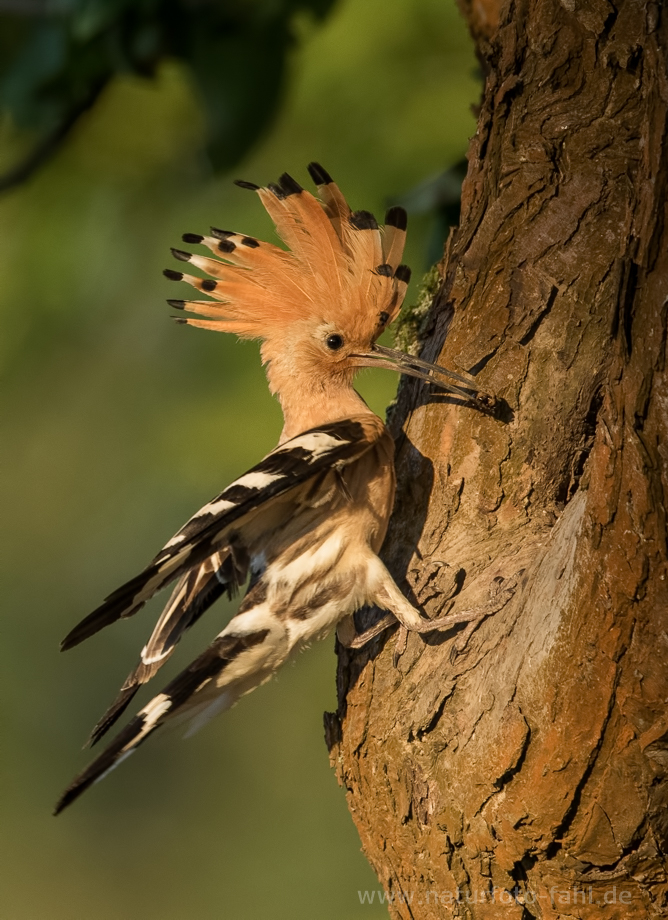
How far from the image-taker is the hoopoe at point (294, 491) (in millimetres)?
1946

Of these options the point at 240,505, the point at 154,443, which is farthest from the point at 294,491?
the point at 154,443

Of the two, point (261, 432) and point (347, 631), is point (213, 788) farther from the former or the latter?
point (347, 631)

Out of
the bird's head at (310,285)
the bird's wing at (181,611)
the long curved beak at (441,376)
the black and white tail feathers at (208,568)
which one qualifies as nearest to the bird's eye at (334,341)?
the bird's head at (310,285)

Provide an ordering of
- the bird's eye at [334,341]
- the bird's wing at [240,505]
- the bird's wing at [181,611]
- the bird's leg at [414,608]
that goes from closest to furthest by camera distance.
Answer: the bird's wing at [240,505] → the bird's leg at [414,608] → the bird's wing at [181,611] → the bird's eye at [334,341]

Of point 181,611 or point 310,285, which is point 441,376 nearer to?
point 310,285

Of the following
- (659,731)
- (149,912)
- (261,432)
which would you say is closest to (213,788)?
(149,912)

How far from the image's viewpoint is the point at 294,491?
7.02ft

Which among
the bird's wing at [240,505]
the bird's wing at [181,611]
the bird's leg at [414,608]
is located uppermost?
the bird's wing at [240,505]

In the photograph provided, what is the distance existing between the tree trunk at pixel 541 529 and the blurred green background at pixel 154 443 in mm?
955

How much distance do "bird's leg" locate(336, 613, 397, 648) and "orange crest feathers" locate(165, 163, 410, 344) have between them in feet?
2.47

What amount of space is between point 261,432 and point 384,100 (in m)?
1.18

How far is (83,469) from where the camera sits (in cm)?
457

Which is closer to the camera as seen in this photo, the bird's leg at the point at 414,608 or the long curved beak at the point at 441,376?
the bird's leg at the point at 414,608

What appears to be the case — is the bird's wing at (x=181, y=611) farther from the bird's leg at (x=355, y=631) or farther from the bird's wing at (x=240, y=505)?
the bird's leg at (x=355, y=631)
